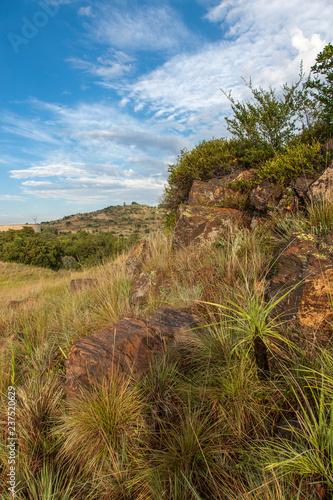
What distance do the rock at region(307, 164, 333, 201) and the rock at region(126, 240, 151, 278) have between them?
140 inches

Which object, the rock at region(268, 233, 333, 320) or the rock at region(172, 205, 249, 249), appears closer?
the rock at region(268, 233, 333, 320)

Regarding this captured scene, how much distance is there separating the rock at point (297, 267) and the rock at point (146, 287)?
2246mm

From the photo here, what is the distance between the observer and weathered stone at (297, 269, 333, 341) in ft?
7.20

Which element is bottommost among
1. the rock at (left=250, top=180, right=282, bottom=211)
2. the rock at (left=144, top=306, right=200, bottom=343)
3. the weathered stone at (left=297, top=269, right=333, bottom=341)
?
the rock at (left=144, top=306, right=200, bottom=343)

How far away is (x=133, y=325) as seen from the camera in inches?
119

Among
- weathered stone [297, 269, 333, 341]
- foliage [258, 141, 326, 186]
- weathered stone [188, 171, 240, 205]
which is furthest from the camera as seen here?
weathered stone [188, 171, 240, 205]

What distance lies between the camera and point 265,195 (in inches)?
174

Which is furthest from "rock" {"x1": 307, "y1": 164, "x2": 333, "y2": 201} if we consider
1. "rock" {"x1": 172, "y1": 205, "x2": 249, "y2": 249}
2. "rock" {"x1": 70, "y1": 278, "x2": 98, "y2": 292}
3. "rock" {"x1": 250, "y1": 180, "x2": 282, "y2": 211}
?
"rock" {"x1": 70, "y1": 278, "x2": 98, "y2": 292}

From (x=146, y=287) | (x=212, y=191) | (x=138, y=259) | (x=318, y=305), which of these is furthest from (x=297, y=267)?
(x=138, y=259)

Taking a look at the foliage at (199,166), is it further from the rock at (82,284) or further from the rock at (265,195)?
the rock at (82,284)

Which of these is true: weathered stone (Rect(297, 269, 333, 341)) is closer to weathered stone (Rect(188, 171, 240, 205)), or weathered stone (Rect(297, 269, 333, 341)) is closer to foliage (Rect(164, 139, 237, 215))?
weathered stone (Rect(188, 171, 240, 205))

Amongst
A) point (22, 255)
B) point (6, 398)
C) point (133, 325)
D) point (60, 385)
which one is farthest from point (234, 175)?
point (22, 255)

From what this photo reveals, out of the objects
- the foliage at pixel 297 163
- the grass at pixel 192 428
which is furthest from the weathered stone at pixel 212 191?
the grass at pixel 192 428

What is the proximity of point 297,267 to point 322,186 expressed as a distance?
170cm
